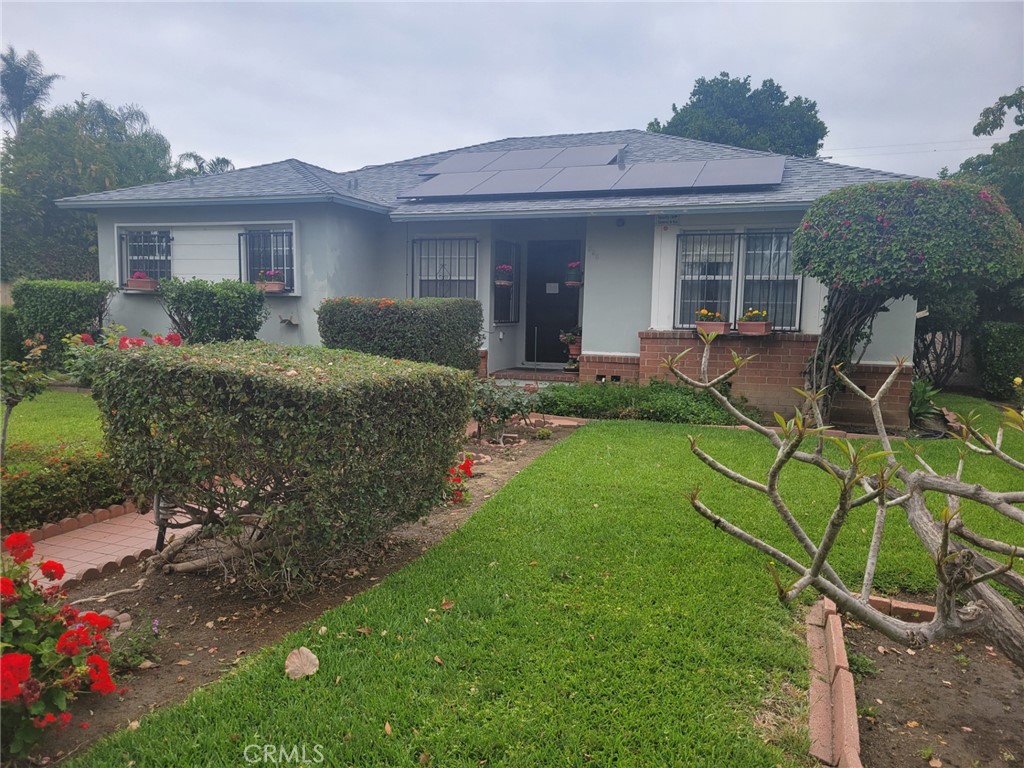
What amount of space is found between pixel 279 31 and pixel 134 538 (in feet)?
19.6

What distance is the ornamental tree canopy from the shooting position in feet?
25.7

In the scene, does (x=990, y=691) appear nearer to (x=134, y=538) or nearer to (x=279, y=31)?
(x=134, y=538)

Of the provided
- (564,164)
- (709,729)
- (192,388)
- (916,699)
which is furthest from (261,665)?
(564,164)

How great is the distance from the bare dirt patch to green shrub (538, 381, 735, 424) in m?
5.19

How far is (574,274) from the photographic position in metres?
12.9

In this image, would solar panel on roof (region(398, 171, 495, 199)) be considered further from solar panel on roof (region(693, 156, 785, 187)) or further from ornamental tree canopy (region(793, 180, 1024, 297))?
ornamental tree canopy (region(793, 180, 1024, 297))

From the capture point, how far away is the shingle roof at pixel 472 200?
10367mm

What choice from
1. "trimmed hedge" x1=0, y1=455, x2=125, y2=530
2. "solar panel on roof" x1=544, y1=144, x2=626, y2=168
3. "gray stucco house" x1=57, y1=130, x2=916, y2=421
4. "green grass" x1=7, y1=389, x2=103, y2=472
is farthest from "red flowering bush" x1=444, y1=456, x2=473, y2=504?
"solar panel on roof" x1=544, y1=144, x2=626, y2=168

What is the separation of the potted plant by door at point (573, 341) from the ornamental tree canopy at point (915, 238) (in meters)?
4.52

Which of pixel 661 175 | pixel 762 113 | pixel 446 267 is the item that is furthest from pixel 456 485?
pixel 762 113

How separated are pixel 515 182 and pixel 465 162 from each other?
8.78 feet

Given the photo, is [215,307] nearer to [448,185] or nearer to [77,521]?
[448,185]

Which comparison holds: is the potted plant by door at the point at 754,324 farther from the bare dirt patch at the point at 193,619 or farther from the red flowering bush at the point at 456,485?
the bare dirt patch at the point at 193,619

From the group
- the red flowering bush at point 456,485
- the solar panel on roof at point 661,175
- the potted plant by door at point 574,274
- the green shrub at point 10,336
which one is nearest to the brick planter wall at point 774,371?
the potted plant by door at point 574,274
